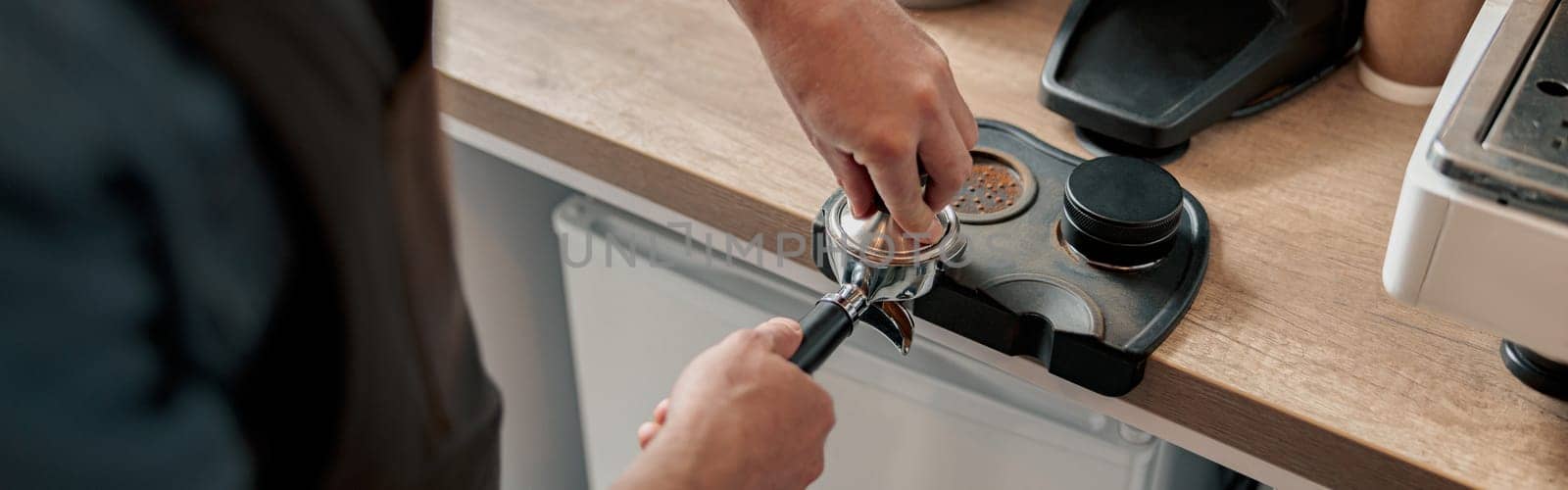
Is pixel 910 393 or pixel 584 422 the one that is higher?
pixel 910 393

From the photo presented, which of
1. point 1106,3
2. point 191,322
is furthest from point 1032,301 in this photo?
point 191,322

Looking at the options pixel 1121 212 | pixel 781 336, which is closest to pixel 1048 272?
pixel 1121 212

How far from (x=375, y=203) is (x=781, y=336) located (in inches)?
14.3

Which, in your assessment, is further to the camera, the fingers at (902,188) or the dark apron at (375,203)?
the fingers at (902,188)

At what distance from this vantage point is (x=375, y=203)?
0.96 feet

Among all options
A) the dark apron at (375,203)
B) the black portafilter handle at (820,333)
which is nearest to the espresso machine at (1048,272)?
the black portafilter handle at (820,333)

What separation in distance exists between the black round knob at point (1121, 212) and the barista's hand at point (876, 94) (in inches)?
2.8

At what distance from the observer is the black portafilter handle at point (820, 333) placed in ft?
2.14

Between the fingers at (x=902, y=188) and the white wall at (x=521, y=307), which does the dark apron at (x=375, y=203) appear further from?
the white wall at (x=521, y=307)

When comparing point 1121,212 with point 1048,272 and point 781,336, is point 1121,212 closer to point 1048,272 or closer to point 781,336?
point 1048,272

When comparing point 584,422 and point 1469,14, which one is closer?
point 1469,14

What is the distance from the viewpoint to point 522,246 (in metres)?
1.12

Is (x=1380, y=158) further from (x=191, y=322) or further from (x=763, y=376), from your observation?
(x=191, y=322)

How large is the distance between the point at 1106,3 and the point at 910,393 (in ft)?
0.95
